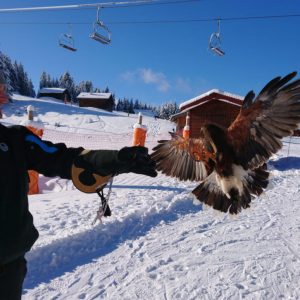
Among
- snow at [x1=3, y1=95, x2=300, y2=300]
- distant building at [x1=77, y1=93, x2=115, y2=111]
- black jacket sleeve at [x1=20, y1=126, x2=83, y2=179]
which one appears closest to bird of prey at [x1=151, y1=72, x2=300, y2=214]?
snow at [x1=3, y1=95, x2=300, y2=300]

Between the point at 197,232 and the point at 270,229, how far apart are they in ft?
4.30

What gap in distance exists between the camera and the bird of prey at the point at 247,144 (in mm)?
3226

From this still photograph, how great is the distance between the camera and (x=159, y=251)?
484 cm

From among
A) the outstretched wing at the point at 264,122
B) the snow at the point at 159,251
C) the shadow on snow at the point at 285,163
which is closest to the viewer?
the outstretched wing at the point at 264,122

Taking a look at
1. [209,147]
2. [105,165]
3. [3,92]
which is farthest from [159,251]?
[3,92]

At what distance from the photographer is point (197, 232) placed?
18.6 feet

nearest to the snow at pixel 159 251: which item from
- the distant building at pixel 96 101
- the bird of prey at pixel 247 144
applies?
the bird of prey at pixel 247 144

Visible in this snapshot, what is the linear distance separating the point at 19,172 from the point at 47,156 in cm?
24

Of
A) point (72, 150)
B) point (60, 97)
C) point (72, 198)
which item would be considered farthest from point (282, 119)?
point (60, 97)

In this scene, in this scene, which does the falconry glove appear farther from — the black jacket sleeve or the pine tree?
the pine tree

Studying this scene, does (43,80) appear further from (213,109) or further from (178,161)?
(178,161)

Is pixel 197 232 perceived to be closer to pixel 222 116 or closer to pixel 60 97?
pixel 222 116

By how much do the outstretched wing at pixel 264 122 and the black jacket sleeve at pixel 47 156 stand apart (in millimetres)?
1733

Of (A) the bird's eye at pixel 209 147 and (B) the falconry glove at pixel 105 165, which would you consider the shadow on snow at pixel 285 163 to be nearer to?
(A) the bird's eye at pixel 209 147
